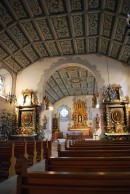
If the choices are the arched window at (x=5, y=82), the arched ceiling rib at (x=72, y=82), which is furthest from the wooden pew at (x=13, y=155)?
the arched ceiling rib at (x=72, y=82)

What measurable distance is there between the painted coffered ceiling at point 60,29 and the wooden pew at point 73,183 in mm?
7404

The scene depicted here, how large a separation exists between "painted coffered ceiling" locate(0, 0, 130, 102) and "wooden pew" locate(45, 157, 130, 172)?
21.6ft

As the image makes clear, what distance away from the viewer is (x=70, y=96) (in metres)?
26.1

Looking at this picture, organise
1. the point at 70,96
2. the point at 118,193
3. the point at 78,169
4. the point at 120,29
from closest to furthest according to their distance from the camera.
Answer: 1. the point at 118,193
2. the point at 78,169
3. the point at 120,29
4. the point at 70,96

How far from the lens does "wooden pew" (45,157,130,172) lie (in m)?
2.70

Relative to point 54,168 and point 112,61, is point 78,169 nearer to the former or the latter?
point 54,168

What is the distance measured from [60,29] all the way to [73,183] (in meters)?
10.3

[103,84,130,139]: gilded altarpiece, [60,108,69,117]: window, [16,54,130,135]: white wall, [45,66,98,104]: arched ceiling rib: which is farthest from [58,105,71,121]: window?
[103,84,130,139]: gilded altarpiece

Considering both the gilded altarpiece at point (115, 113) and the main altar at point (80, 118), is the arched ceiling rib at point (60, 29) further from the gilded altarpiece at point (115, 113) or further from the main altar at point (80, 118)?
the main altar at point (80, 118)

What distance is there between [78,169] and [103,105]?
1091 centimetres

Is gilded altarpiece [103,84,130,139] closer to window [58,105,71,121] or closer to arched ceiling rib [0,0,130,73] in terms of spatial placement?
arched ceiling rib [0,0,130,73]

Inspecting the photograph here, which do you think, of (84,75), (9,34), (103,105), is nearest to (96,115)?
(103,105)

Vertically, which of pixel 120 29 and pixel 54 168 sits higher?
pixel 120 29

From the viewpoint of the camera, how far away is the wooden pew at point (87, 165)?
2703 mm
